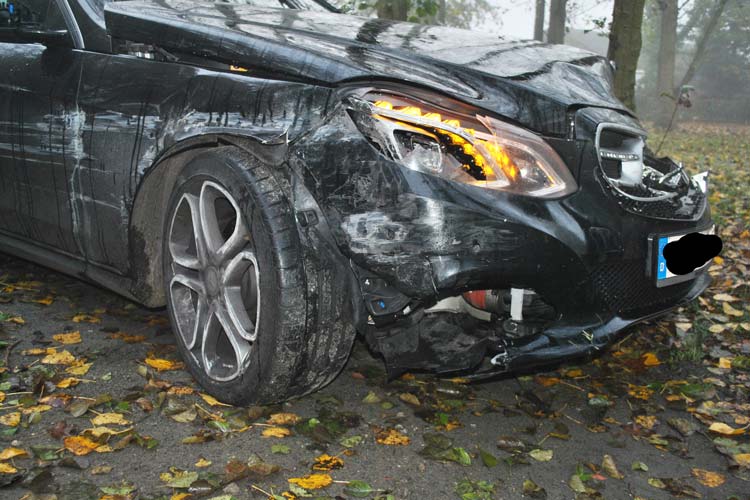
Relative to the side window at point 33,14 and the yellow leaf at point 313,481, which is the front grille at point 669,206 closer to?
the yellow leaf at point 313,481

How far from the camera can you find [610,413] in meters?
3.16

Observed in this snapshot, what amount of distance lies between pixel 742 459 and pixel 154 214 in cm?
238

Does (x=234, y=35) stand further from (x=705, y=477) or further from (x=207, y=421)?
(x=705, y=477)

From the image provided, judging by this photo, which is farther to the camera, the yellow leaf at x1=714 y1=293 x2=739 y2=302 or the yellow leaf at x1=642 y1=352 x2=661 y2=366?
the yellow leaf at x1=714 y1=293 x2=739 y2=302

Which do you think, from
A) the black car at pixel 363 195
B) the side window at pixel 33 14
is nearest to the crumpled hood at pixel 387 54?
the black car at pixel 363 195

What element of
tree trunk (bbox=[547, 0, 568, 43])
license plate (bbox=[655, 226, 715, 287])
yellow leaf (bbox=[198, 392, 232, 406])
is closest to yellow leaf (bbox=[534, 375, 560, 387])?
license plate (bbox=[655, 226, 715, 287])

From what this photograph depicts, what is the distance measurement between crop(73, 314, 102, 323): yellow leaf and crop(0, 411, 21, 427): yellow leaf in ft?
3.54

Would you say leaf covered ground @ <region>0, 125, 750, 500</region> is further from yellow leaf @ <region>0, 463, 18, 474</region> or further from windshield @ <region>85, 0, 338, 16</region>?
windshield @ <region>85, 0, 338, 16</region>

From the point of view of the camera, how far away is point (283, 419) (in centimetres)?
294

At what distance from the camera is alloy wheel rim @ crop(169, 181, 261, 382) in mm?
2859

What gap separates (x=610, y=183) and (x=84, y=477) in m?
1.92

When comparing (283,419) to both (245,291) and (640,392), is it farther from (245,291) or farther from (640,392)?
(640,392)

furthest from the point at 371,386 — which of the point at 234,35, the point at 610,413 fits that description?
the point at 234,35

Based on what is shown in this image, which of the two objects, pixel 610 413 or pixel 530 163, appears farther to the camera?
pixel 610 413
